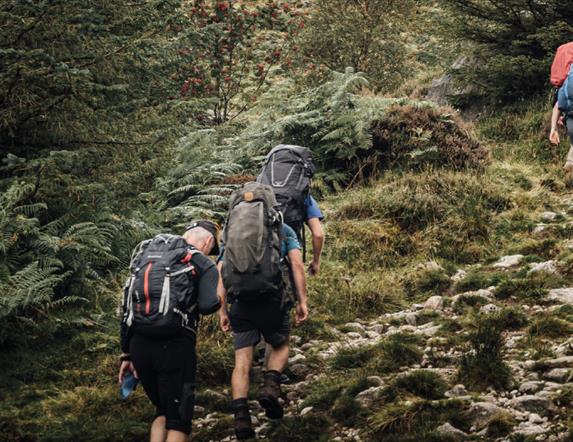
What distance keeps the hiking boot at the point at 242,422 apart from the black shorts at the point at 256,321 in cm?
48

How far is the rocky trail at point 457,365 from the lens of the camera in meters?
4.54

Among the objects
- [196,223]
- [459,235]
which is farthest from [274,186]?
[459,235]

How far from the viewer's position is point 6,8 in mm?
6816

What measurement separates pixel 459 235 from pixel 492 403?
446 cm

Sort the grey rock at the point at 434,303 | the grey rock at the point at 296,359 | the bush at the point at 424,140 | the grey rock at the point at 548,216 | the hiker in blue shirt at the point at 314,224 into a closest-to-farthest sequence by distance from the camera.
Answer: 1. the hiker in blue shirt at the point at 314,224
2. the grey rock at the point at 296,359
3. the grey rock at the point at 434,303
4. the grey rock at the point at 548,216
5. the bush at the point at 424,140

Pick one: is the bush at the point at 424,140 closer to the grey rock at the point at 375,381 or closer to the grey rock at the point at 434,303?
the grey rock at the point at 434,303

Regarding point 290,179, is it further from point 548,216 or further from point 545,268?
point 548,216

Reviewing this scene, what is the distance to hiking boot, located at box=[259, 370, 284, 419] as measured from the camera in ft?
15.8

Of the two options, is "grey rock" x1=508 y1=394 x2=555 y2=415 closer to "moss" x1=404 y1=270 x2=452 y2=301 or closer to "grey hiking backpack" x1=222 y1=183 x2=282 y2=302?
"grey hiking backpack" x1=222 y1=183 x2=282 y2=302

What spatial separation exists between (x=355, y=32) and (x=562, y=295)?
33.6ft

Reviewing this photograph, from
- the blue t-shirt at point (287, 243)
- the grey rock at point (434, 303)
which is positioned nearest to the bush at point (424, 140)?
the grey rock at point (434, 303)

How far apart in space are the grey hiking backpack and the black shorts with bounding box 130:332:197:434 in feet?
1.95

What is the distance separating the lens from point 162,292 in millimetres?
4320

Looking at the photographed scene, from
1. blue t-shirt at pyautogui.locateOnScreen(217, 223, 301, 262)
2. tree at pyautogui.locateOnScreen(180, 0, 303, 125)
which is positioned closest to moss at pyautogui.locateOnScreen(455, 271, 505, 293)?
blue t-shirt at pyautogui.locateOnScreen(217, 223, 301, 262)
